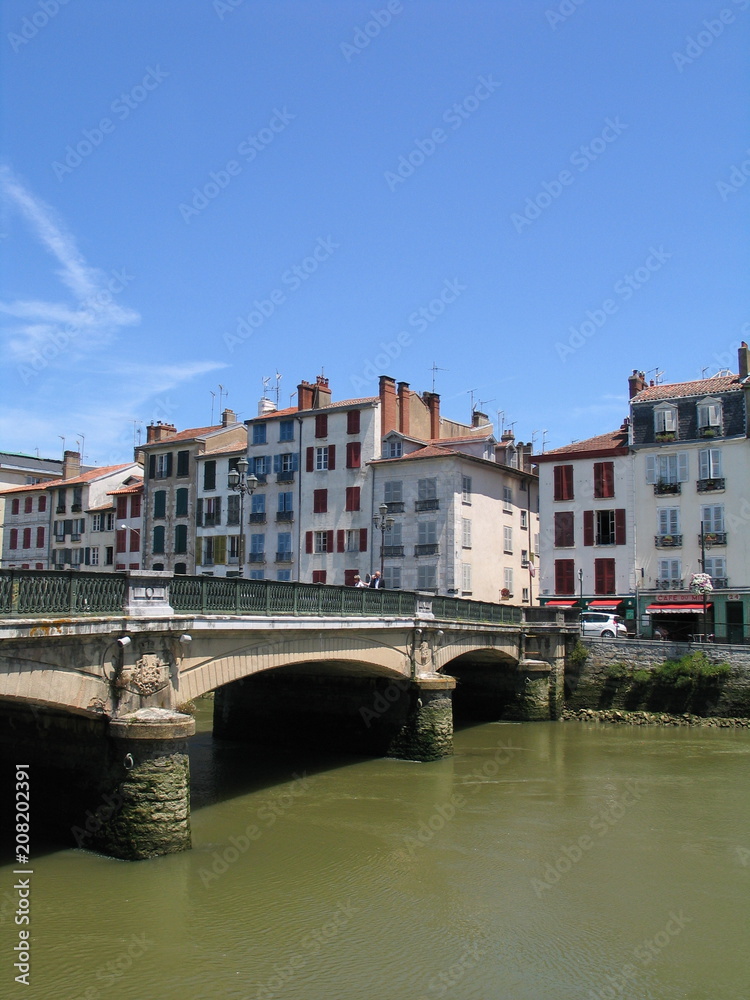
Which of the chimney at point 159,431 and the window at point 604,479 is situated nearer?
the window at point 604,479

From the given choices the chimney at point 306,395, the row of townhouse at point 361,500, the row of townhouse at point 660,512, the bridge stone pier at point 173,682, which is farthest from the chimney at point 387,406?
the bridge stone pier at point 173,682

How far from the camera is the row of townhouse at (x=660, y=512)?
39.0 meters

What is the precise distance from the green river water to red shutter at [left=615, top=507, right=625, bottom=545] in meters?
20.5

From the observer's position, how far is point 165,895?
13352mm

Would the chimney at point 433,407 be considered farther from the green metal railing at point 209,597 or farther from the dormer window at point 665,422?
A: the green metal railing at point 209,597

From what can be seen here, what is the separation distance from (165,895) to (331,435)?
35579 mm

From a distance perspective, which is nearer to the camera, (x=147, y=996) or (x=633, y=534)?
(x=147, y=996)

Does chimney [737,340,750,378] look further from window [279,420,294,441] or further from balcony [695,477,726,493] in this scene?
window [279,420,294,441]

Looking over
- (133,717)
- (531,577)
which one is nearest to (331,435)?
(531,577)

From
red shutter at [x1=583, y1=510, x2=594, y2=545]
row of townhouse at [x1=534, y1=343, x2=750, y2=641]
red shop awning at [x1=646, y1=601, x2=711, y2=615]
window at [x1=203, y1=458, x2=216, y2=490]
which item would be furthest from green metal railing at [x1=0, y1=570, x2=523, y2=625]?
window at [x1=203, y1=458, x2=216, y2=490]

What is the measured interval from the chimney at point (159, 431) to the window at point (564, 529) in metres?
26.7

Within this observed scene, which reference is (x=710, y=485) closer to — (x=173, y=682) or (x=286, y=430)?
(x=286, y=430)

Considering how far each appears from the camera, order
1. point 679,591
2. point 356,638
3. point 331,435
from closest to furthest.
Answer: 1. point 356,638
2. point 679,591
3. point 331,435

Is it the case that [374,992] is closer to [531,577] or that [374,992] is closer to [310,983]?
[310,983]
